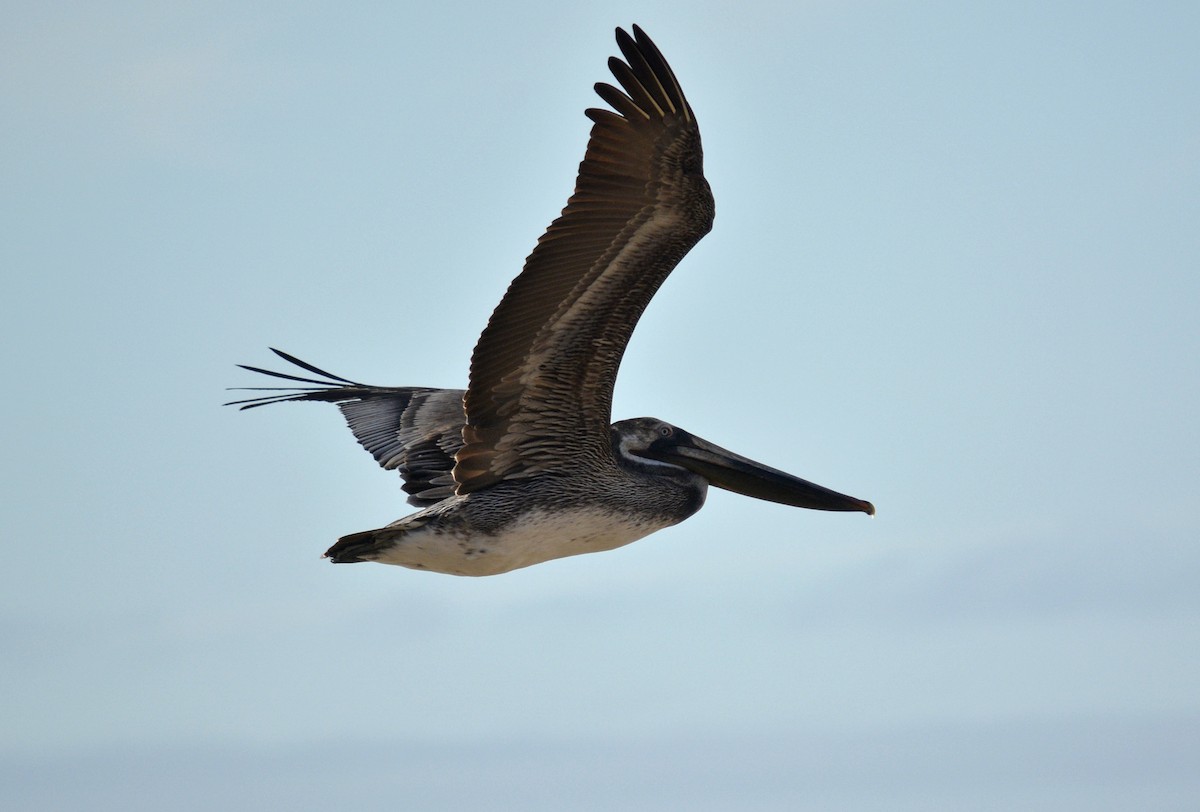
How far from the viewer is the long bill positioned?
10.9 m

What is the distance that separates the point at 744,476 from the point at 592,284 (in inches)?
84.8

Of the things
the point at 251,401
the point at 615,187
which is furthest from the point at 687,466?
the point at 251,401

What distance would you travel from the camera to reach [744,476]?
1105cm

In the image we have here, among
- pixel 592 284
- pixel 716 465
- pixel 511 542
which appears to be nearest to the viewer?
pixel 592 284

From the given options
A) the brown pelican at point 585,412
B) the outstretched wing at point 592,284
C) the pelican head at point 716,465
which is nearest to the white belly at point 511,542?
the brown pelican at point 585,412

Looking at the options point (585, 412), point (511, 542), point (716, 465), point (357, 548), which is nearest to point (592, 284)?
point (585, 412)

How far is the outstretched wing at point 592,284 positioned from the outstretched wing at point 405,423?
91 cm

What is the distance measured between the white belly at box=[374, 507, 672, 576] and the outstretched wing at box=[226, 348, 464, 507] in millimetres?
696

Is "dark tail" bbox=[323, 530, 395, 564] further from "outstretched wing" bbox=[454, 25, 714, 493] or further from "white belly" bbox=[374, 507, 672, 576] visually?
"outstretched wing" bbox=[454, 25, 714, 493]

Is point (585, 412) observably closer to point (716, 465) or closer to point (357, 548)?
point (716, 465)

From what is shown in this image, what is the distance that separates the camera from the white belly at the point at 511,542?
396 inches

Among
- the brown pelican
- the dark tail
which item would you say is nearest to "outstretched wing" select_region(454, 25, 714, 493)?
the brown pelican

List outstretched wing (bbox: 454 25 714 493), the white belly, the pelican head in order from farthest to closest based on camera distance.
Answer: the pelican head < the white belly < outstretched wing (bbox: 454 25 714 493)

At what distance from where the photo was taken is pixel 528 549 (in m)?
10.2
